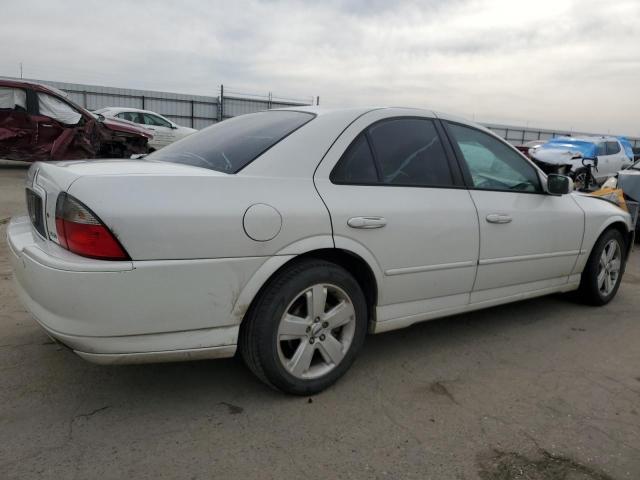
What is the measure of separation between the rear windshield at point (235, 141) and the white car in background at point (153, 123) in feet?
34.3

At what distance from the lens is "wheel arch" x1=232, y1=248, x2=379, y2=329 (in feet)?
8.05

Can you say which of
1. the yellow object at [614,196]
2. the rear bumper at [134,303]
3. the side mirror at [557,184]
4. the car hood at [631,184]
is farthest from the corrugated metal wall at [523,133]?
the rear bumper at [134,303]

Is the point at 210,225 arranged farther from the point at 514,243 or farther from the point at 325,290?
the point at 514,243

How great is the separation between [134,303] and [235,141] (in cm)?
116

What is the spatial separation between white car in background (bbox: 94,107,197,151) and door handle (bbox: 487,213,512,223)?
36.6ft

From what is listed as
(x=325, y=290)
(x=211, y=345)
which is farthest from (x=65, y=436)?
(x=325, y=290)

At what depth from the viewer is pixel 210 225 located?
2301mm

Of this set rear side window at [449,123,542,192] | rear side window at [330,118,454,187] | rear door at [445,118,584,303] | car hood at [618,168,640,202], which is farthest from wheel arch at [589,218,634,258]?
car hood at [618,168,640,202]

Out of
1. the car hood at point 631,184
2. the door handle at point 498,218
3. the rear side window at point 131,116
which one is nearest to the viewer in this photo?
the door handle at point 498,218

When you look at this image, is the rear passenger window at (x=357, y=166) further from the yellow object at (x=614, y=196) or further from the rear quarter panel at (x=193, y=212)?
the yellow object at (x=614, y=196)

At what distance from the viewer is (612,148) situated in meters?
15.4

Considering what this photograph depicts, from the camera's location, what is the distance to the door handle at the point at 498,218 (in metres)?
→ 3.39

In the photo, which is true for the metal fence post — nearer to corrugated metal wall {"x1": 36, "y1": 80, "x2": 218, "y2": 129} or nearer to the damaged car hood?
corrugated metal wall {"x1": 36, "y1": 80, "x2": 218, "y2": 129}

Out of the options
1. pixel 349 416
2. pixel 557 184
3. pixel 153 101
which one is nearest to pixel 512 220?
pixel 557 184
